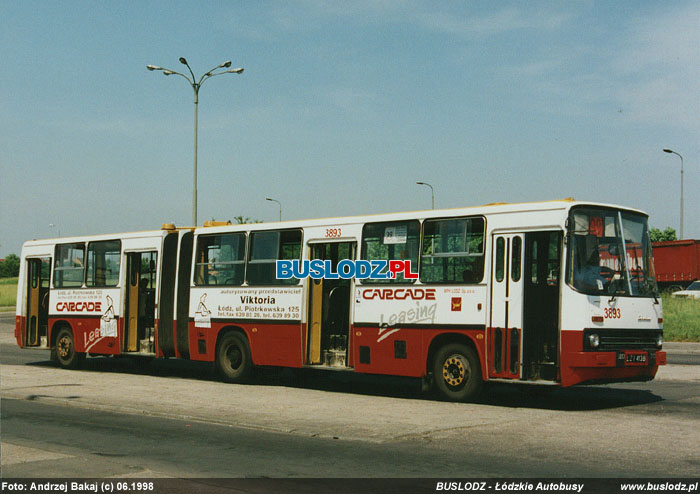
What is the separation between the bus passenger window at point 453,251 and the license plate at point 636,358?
8.26 feet

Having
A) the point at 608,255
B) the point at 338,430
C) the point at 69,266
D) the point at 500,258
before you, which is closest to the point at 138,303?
the point at 69,266

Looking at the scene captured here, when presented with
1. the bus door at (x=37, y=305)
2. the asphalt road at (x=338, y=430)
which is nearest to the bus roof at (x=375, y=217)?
the bus door at (x=37, y=305)

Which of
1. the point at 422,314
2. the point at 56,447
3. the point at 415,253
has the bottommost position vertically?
the point at 56,447

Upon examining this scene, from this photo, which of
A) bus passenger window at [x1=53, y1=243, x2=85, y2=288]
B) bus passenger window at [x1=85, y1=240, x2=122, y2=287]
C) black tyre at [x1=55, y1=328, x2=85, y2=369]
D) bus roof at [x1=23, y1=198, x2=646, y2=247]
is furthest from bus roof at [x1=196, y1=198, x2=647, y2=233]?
black tyre at [x1=55, y1=328, x2=85, y2=369]

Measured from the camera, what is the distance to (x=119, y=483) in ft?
24.3

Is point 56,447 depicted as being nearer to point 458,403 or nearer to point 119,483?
point 119,483

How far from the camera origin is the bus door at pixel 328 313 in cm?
1608

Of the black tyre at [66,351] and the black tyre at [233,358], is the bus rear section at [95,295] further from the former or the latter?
the black tyre at [233,358]

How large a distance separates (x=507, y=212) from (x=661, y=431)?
14.0 feet

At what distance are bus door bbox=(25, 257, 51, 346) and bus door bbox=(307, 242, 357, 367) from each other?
9448 mm

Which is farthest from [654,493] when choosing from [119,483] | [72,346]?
[72,346]

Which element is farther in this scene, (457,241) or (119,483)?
(457,241)

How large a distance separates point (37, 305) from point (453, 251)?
514 inches

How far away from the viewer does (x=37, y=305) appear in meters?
22.6
